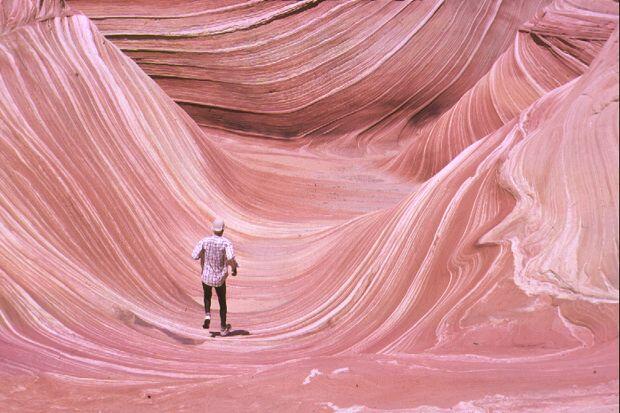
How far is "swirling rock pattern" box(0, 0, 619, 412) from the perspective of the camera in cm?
537

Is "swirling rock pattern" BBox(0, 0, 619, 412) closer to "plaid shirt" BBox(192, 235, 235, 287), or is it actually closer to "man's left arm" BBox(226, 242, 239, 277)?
"plaid shirt" BBox(192, 235, 235, 287)

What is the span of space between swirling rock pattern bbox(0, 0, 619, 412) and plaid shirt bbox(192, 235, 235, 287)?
497 millimetres

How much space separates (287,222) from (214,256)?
3830mm

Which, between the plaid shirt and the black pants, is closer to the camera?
the plaid shirt

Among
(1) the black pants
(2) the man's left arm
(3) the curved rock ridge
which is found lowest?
(1) the black pants

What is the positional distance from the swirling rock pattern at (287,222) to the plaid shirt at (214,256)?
1.63 feet

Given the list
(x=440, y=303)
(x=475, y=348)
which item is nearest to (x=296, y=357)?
(x=440, y=303)

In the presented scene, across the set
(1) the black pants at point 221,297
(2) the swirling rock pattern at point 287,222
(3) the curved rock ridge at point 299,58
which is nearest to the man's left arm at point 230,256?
(1) the black pants at point 221,297

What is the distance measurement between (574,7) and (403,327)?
305 inches

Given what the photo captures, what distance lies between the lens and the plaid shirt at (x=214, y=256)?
282 inches

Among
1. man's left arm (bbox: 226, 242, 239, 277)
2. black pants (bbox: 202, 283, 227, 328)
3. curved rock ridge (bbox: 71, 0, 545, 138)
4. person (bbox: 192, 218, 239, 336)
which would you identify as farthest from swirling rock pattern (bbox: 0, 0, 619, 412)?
man's left arm (bbox: 226, 242, 239, 277)

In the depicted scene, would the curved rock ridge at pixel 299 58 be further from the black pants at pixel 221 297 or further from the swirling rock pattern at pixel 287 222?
the black pants at pixel 221 297

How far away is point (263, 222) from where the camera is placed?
1077 cm

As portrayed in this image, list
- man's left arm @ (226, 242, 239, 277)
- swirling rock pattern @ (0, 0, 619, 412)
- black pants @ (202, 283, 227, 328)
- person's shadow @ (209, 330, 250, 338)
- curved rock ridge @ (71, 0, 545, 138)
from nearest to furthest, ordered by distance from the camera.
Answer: swirling rock pattern @ (0, 0, 619, 412) < man's left arm @ (226, 242, 239, 277) < black pants @ (202, 283, 227, 328) < person's shadow @ (209, 330, 250, 338) < curved rock ridge @ (71, 0, 545, 138)
